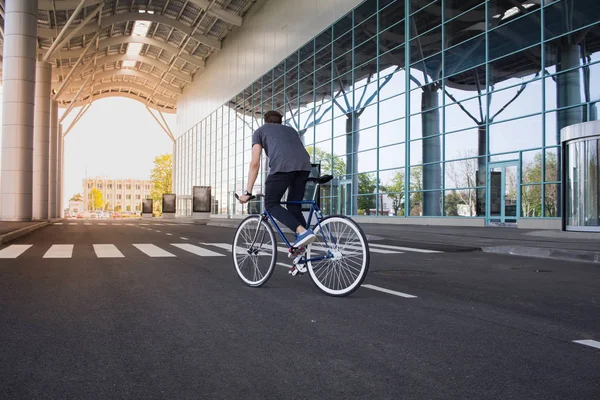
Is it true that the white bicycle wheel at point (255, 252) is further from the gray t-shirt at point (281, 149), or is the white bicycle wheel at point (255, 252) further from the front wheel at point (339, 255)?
the gray t-shirt at point (281, 149)

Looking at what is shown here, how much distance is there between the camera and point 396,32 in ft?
90.0

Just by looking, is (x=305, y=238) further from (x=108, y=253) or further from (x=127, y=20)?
(x=127, y=20)

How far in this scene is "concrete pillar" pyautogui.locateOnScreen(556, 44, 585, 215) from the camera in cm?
1883

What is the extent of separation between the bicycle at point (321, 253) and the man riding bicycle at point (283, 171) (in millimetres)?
110

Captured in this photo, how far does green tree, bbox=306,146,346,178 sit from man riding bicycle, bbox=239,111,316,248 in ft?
85.1

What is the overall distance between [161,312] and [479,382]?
2872 millimetres

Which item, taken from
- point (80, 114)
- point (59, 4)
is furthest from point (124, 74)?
point (59, 4)

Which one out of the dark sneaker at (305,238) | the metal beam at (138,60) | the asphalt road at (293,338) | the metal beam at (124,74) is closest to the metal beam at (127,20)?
the metal beam at (138,60)

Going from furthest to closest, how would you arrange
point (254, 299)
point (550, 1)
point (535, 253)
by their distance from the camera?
1. point (550, 1)
2. point (535, 253)
3. point (254, 299)

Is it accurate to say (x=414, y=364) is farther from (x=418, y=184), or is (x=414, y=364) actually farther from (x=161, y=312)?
(x=418, y=184)

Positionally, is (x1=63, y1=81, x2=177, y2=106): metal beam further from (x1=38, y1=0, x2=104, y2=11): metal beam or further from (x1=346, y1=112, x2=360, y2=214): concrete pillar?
(x1=346, y1=112, x2=360, y2=214): concrete pillar

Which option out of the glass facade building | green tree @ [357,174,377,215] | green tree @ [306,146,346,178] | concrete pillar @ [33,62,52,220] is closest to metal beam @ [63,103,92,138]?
concrete pillar @ [33,62,52,220]

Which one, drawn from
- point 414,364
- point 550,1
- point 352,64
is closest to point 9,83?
point 352,64

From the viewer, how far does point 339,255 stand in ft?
18.1
